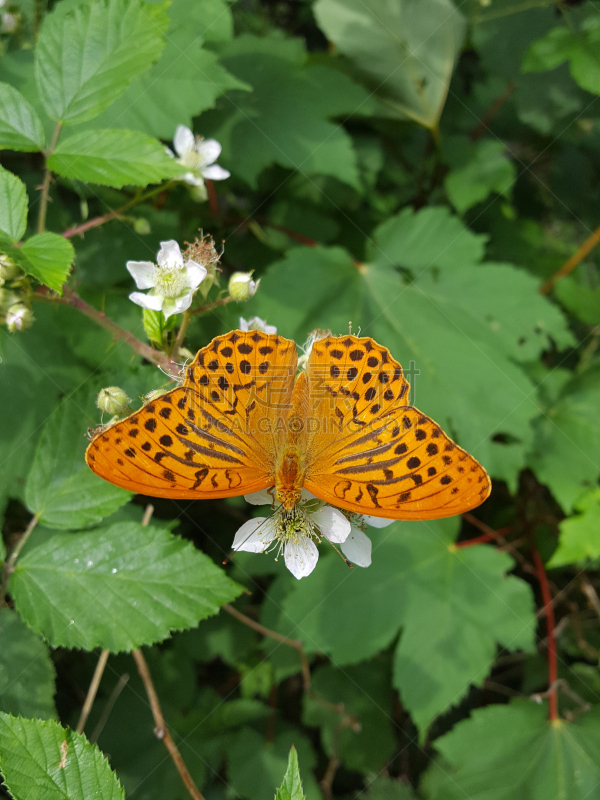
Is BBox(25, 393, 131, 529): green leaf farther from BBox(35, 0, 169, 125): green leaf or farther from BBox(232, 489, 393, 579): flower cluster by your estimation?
BBox(35, 0, 169, 125): green leaf

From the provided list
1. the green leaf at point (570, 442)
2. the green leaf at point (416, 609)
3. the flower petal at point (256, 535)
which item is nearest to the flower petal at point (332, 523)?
the flower petal at point (256, 535)

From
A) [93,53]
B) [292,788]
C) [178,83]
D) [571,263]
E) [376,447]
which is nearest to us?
[292,788]

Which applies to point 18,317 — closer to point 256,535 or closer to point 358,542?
point 256,535

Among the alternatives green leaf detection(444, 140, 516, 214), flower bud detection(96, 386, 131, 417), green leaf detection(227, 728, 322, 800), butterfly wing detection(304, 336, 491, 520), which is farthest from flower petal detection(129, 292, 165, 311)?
green leaf detection(227, 728, 322, 800)

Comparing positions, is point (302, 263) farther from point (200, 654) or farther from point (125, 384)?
point (200, 654)

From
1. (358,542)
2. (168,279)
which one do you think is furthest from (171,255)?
(358,542)

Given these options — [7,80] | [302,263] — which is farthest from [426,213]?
[7,80]
